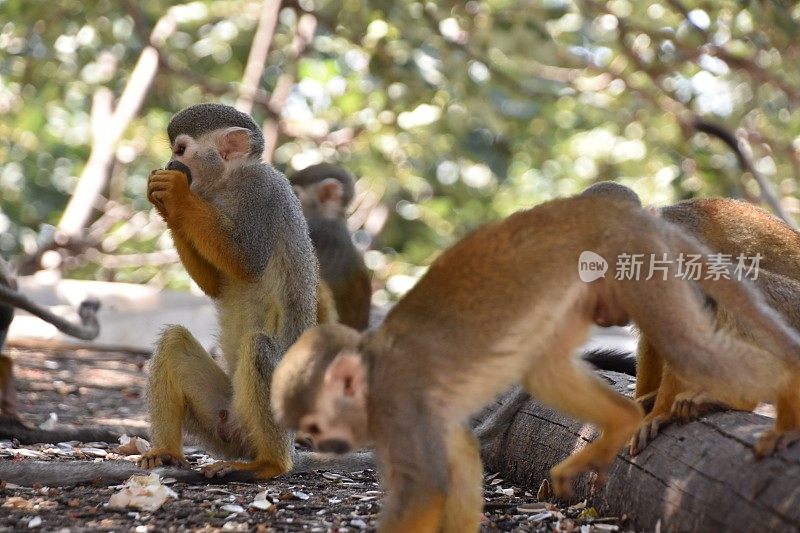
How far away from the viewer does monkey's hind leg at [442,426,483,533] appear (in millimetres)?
2582

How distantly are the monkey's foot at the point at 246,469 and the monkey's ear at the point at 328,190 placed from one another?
9.13 ft

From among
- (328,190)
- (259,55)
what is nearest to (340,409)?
(328,190)

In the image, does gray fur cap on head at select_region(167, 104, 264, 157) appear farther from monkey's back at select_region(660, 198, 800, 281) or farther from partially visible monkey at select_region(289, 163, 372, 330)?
partially visible monkey at select_region(289, 163, 372, 330)

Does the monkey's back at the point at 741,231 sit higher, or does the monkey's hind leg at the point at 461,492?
the monkey's back at the point at 741,231

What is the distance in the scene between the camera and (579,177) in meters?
11.8

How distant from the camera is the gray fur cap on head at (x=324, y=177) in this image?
240 inches

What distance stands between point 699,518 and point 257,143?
2.29 m

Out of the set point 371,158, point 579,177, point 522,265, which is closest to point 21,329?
point 371,158

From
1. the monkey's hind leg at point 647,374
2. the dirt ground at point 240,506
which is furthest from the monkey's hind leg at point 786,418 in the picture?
the monkey's hind leg at point 647,374

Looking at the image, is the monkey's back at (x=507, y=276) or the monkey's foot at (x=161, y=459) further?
the monkey's foot at (x=161, y=459)

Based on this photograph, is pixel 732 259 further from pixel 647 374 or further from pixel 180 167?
pixel 180 167

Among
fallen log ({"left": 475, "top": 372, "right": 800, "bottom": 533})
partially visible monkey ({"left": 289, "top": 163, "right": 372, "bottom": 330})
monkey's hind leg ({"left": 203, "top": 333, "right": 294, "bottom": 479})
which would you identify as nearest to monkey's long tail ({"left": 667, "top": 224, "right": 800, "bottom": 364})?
fallen log ({"left": 475, "top": 372, "right": 800, "bottom": 533})

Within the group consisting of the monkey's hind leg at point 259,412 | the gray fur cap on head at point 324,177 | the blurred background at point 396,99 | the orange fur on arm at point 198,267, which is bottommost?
the monkey's hind leg at point 259,412

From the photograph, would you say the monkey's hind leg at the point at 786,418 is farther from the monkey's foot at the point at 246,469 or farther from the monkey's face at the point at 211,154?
the monkey's face at the point at 211,154
